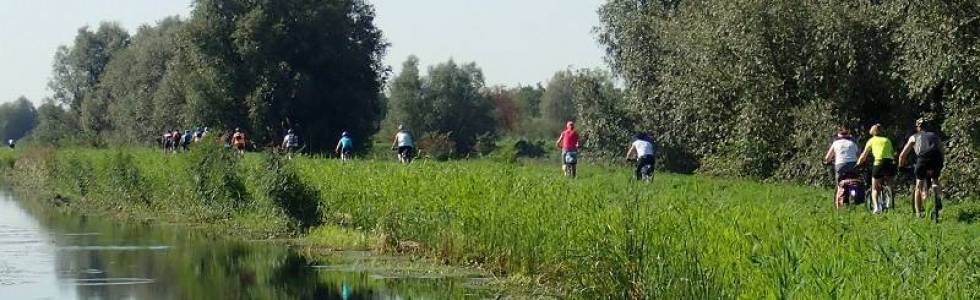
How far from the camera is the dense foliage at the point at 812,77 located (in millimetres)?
27766

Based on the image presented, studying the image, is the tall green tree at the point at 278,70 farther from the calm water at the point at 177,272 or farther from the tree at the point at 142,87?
the calm water at the point at 177,272

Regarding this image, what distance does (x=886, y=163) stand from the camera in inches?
936

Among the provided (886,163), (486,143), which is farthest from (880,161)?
(486,143)

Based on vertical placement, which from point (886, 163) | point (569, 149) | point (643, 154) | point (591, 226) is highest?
point (569, 149)

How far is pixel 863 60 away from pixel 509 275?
17112 mm

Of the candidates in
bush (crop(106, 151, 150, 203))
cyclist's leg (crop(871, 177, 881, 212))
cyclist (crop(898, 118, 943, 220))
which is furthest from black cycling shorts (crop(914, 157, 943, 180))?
bush (crop(106, 151, 150, 203))

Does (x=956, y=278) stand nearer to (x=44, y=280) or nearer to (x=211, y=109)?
(x=44, y=280)

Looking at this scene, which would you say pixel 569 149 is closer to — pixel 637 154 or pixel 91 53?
pixel 637 154

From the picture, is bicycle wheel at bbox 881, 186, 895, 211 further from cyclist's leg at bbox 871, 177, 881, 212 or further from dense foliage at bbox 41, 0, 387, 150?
dense foliage at bbox 41, 0, 387, 150

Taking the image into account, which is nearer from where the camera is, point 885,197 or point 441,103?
point 885,197

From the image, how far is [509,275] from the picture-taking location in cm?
2005

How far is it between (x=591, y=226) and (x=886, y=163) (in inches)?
374

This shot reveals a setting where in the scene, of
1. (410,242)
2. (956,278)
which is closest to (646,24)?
(410,242)

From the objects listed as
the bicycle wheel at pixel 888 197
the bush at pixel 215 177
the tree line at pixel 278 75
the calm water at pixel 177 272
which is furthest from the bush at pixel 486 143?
the bicycle wheel at pixel 888 197
